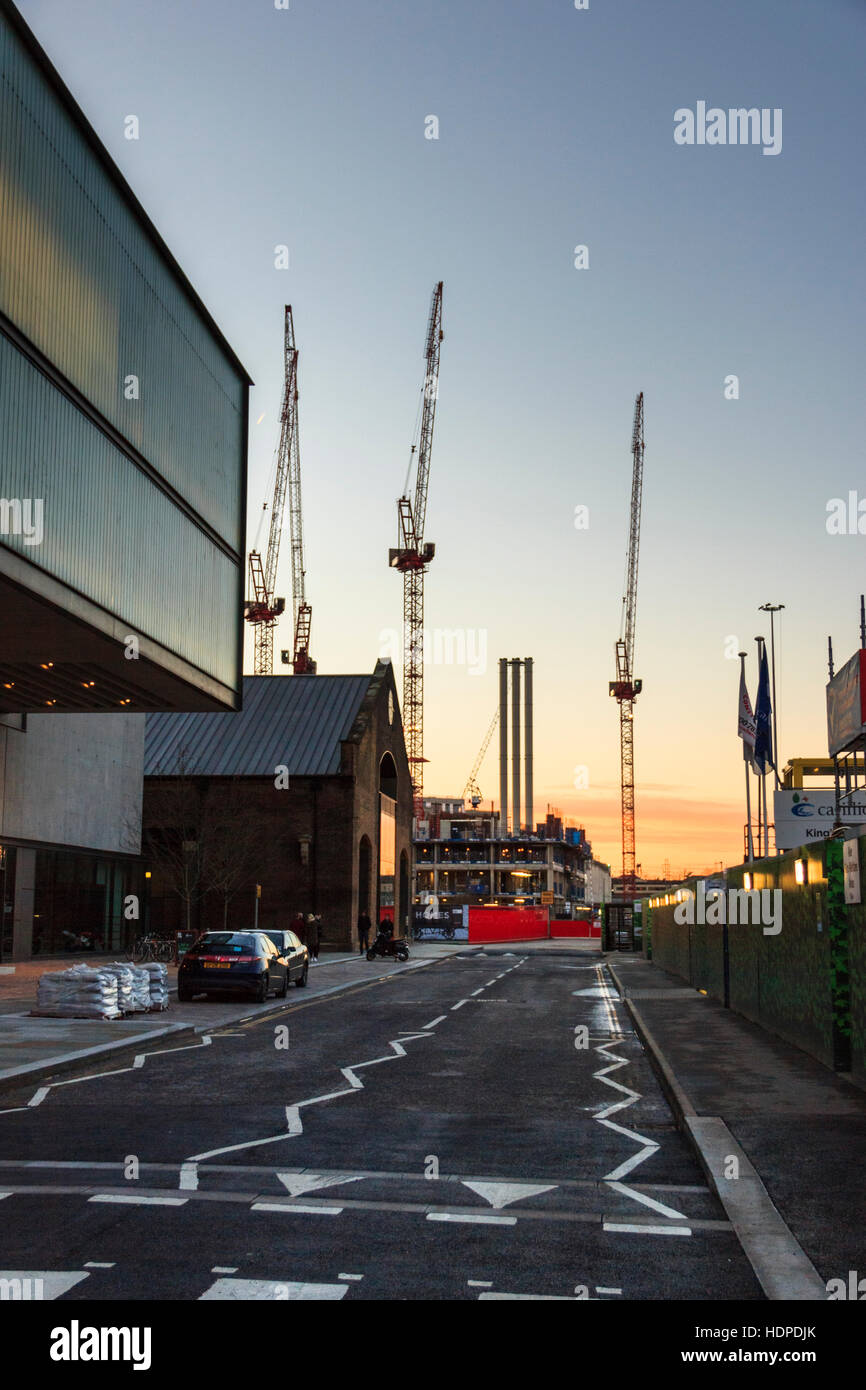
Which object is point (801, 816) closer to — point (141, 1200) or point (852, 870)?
point (852, 870)

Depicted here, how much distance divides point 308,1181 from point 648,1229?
8.30ft

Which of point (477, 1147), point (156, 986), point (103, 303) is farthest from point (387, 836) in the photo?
point (477, 1147)

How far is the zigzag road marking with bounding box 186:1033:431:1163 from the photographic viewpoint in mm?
9758

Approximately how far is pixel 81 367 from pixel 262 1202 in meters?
16.8

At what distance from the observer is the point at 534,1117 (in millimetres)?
11680

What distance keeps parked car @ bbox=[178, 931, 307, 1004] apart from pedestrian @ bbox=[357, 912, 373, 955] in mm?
26355

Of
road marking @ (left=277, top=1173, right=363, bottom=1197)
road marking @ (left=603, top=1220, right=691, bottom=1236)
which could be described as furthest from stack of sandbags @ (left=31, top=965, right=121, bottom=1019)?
road marking @ (left=603, top=1220, right=691, bottom=1236)

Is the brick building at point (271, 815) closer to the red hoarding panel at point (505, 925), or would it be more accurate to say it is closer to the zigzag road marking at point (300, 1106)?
the red hoarding panel at point (505, 925)

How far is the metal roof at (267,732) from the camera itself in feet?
181

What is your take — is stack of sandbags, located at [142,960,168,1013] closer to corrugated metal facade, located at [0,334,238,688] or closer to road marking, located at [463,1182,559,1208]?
corrugated metal facade, located at [0,334,238,688]

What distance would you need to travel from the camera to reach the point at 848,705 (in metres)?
21.5

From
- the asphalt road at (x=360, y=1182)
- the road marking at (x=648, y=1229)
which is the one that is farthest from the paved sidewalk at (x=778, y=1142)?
the road marking at (x=648, y=1229)

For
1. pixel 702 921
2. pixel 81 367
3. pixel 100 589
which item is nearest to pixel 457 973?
pixel 702 921

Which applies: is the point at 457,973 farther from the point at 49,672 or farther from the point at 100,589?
the point at 100,589
